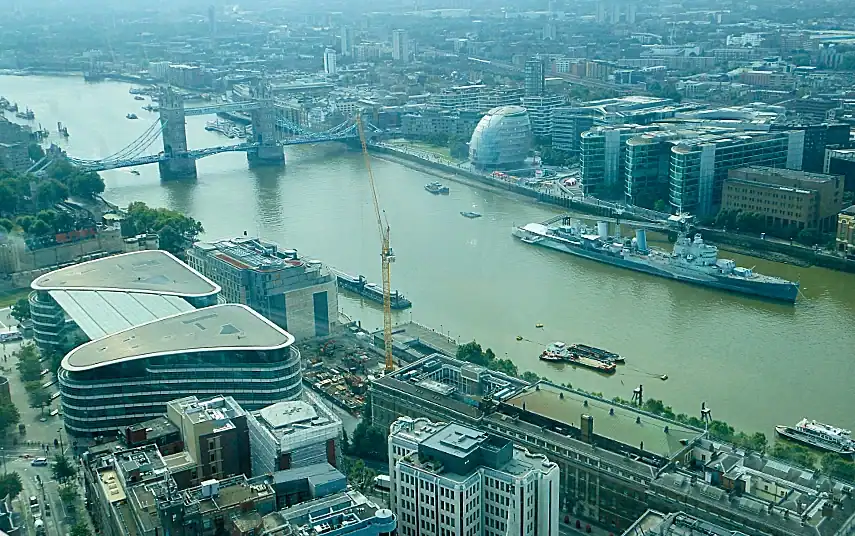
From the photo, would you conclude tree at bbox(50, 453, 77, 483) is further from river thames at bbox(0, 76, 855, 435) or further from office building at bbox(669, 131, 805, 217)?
office building at bbox(669, 131, 805, 217)

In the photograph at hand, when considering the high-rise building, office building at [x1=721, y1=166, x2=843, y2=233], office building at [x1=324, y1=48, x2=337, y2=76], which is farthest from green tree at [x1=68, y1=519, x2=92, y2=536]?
the high-rise building

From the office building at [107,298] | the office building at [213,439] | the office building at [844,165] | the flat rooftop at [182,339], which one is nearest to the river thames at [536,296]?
the office building at [107,298]

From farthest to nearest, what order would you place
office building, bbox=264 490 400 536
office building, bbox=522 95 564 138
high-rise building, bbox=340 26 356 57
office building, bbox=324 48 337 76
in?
high-rise building, bbox=340 26 356 57 → office building, bbox=324 48 337 76 → office building, bbox=522 95 564 138 → office building, bbox=264 490 400 536

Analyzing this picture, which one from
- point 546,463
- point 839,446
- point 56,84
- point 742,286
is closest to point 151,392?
point 546,463

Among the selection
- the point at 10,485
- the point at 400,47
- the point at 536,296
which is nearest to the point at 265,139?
the point at 536,296

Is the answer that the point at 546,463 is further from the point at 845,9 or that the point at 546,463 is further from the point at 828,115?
the point at 845,9

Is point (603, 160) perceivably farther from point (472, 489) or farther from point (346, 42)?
point (346, 42)
